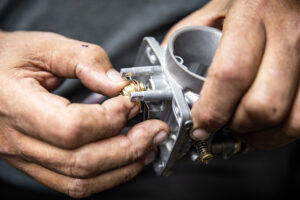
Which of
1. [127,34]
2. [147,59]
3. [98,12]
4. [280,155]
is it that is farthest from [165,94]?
[280,155]

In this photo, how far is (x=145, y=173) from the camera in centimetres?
114

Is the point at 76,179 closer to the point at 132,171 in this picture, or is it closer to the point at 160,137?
the point at 132,171

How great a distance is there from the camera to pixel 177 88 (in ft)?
2.33

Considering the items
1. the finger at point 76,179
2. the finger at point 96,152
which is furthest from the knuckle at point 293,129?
the finger at point 76,179

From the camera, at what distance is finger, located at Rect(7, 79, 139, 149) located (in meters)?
0.65

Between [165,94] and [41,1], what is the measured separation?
2.29 ft

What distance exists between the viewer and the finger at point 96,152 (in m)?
0.71

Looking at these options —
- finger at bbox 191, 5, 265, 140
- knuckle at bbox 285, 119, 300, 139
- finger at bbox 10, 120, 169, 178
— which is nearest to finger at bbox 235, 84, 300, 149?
knuckle at bbox 285, 119, 300, 139

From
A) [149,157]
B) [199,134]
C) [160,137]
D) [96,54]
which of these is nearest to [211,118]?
[199,134]

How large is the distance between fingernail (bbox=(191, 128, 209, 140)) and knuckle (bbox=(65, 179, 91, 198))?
1.09ft

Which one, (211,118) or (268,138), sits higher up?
(211,118)

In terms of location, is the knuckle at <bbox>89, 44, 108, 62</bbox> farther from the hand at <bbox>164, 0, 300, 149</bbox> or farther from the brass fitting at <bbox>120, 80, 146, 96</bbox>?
the hand at <bbox>164, 0, 300, 149</bbox>

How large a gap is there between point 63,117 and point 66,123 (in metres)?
0.02

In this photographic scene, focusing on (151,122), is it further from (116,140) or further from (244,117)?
(244,117)
